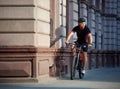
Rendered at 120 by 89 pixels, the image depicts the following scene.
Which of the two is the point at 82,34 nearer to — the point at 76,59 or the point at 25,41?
the point at 76,59

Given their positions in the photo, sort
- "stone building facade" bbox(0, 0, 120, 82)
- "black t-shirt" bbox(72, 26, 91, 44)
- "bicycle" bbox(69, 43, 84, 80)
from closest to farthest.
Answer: "stone building facade" bbox(0, 0, 120, 82)
"bicycle" bbox(69, 43, 84, 80)
"black t-shirt" bbox(72, 26, 91, 44)

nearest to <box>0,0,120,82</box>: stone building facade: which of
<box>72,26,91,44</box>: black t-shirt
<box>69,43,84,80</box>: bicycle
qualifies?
<box>69,43,84,80</box>: bicycle

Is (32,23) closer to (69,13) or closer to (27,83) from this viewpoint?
(27,83)

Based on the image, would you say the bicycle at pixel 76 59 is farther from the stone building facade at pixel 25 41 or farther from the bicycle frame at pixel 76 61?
the stone building facade at pixel 25 41

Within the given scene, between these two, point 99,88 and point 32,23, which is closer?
point 99,88

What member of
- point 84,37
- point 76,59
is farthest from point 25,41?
point 84,37

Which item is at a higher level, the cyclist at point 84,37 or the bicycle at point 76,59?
the cyclist at point 84,37

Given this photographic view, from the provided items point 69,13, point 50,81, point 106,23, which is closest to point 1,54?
point 50,81

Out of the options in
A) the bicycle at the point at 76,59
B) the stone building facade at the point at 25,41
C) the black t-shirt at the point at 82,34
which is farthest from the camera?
the black t-shirt at the point at 82,34

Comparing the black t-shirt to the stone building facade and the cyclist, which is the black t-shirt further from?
the stone building facade

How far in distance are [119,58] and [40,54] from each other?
22.3 m

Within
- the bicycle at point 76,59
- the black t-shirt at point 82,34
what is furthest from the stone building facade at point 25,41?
the black t-shirt at point 82,34

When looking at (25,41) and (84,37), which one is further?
(84,37)

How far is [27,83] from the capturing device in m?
13.4
